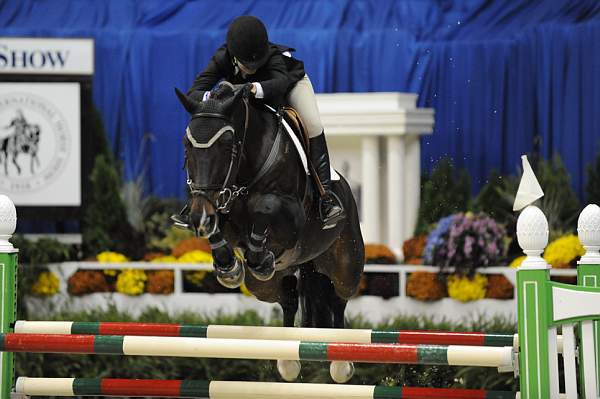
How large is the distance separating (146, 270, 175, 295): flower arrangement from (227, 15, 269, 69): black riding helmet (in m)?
4.06

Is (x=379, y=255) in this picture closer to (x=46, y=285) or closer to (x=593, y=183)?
(x=593, y=183)

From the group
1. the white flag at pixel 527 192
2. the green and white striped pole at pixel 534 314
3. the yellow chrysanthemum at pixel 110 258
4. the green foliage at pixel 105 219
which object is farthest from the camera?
the green foliage at pixel 105 219

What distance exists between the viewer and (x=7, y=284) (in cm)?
460

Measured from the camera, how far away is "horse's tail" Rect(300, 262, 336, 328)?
19.7 feet

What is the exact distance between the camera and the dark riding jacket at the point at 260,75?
5000mm

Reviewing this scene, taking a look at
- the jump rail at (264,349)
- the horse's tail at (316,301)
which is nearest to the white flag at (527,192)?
the jump rail at (264,349)

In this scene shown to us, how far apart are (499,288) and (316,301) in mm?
2633

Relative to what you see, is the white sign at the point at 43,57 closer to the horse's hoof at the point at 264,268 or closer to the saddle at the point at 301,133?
the saddle at the point at 301,133

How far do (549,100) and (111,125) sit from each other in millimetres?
3792

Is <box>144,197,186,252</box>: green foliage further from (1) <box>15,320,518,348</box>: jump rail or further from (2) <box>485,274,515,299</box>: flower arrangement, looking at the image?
(1) <box>15,320,518,348</box>: jump rail

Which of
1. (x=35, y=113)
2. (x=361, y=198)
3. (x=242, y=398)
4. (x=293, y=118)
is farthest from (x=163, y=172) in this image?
(x=242, y=398)

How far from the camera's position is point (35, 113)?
9547mm

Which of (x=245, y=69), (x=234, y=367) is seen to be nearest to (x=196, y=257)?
(x=234, y=367)

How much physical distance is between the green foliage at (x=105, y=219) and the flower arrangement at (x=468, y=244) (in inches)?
101
